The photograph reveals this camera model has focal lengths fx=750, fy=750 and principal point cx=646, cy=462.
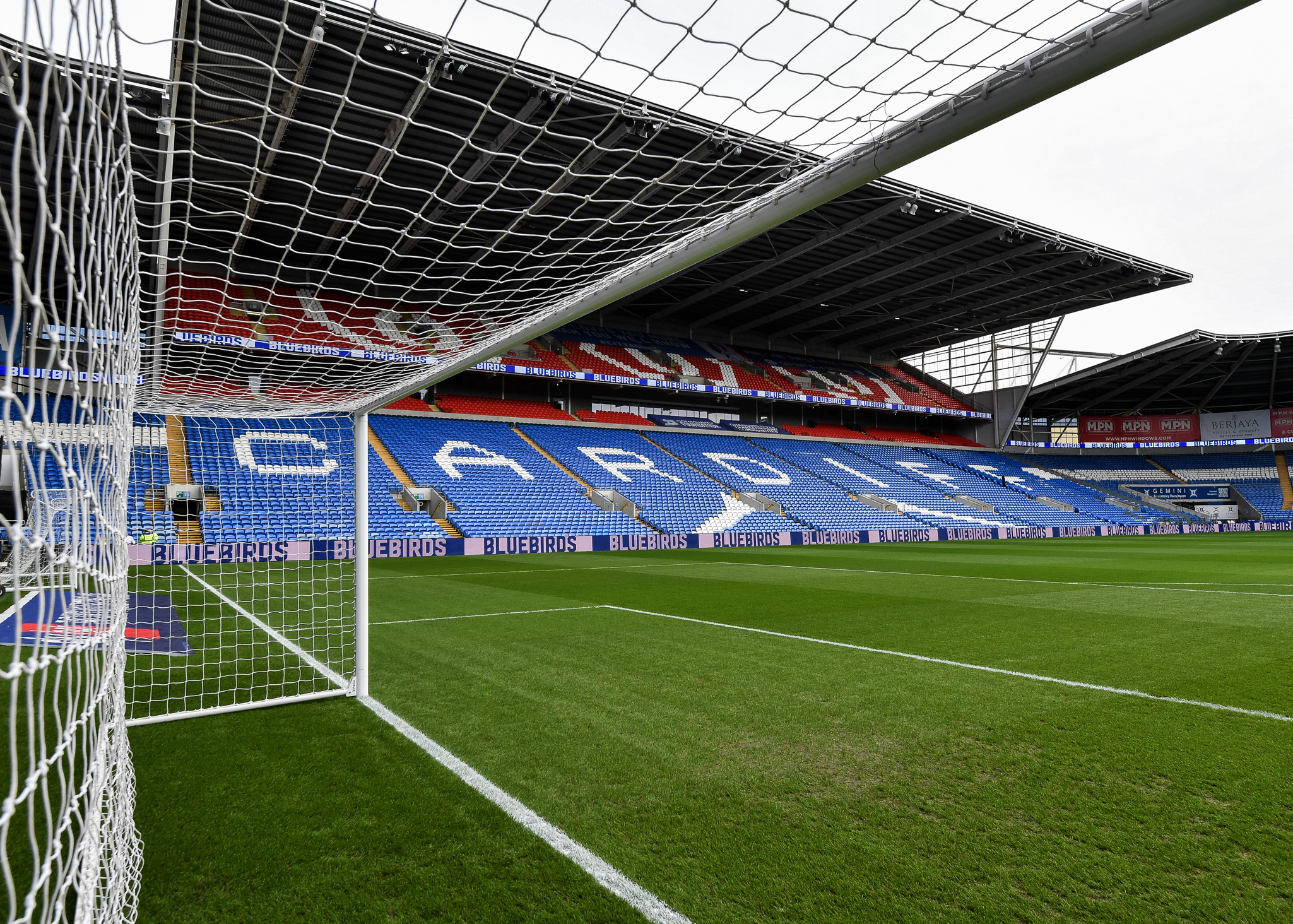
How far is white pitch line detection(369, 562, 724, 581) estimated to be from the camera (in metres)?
12.1

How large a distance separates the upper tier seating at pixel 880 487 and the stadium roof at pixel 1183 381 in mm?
11204

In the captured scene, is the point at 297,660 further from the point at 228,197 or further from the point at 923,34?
the point at 923,34

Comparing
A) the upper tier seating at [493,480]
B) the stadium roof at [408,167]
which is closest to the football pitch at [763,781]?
the stadium roof at [408,167]

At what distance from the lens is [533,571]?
44.2 feet

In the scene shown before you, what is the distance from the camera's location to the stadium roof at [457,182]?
13.9 feet

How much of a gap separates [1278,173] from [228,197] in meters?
8.68

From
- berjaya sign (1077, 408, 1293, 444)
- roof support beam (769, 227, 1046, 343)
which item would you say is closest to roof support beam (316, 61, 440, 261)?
roof support beam (769, 227, 1046, 343)

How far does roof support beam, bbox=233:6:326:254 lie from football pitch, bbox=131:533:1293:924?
2439 mm

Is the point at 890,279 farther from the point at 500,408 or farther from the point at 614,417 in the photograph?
the point at 500,408

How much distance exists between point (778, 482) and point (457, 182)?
19.7 metres

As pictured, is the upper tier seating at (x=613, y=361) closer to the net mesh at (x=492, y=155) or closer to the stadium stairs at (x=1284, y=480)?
the net mesh at (x=492, y=155)

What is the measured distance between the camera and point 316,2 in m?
4.08

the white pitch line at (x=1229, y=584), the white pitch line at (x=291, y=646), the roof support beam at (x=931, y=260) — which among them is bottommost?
the white pitch line at (x=1229, y=584)

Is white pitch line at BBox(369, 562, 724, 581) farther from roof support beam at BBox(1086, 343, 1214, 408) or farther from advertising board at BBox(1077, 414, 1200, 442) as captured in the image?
advertising board at BBox(1077, 414, 1200, 442)
